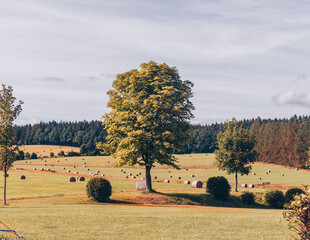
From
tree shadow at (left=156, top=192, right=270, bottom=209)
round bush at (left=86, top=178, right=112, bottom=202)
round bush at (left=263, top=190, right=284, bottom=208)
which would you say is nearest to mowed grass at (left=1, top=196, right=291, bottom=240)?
round bush at (left=86, top=178, right=112, bottom=202)

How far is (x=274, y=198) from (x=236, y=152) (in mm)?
8771

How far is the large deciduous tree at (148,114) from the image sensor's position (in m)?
40.8

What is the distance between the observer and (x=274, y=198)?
137ft

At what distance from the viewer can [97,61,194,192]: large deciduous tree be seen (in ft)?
134

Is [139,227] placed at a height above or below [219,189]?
below

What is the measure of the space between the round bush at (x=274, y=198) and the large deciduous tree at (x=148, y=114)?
12045mm

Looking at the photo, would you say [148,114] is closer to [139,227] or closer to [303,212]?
[139,227]

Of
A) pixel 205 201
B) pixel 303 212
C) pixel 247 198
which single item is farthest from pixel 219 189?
pixel 303 212

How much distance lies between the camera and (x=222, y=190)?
43125mm

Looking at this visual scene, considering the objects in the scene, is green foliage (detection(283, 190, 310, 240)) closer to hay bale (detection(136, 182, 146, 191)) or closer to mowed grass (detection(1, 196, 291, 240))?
mowed grass (detection(1, 196, 291, 240))

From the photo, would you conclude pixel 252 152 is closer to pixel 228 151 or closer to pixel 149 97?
pixel 228 151

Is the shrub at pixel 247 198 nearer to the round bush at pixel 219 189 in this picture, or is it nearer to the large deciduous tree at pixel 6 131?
the round bush at pixel 219 189

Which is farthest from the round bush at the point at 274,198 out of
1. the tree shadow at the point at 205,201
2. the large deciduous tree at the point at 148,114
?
the large deciduous tree at the point at 148,114

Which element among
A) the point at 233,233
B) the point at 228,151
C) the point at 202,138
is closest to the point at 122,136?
the point at 228,151
